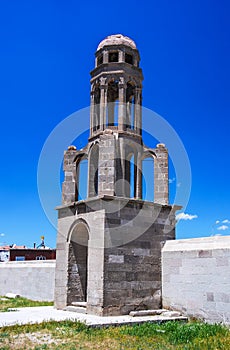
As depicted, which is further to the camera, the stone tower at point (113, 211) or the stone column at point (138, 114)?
the stone column at point (138, 114)

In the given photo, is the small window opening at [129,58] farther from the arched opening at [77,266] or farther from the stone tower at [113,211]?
the arched opening at [77,266]

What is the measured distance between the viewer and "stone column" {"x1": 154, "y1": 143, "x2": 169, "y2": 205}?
11734 mm

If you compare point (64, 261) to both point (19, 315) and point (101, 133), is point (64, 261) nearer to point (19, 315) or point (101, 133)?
point (19, 315)

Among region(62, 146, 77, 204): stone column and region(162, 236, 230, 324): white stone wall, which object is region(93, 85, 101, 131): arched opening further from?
region(162, 236, 230, 324): white stone wall

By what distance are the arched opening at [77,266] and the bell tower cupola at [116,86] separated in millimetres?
3069

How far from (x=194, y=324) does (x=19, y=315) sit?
451 cm

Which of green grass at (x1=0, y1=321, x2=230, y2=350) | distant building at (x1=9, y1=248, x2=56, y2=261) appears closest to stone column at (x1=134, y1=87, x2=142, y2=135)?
green grass at (x1=0, y1=321, x2=230, y2=350)

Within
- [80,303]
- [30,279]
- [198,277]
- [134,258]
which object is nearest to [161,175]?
[134,258]

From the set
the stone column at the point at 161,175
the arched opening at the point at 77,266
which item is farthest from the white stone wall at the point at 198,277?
the arched opening at the point at 77,266

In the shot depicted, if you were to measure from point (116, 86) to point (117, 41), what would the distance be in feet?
4.56

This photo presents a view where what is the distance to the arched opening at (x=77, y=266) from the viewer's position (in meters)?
11.7

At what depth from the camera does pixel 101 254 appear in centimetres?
1027

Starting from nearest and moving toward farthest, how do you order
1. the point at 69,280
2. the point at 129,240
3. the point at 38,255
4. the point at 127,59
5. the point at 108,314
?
the point at 108,314, the point at 129,240, the point at 69,280, the point at 127,59, the point at 38,255

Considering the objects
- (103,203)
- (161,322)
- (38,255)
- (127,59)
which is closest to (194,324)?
(161,322)
